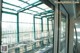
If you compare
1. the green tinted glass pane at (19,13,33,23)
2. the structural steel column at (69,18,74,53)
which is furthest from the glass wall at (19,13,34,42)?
the structural steel column at (69,18,74,53)

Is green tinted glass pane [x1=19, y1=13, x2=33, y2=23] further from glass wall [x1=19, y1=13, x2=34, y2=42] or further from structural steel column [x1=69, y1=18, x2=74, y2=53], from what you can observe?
structural steel column [x1=69, y1=18, x2=74, y2=53]

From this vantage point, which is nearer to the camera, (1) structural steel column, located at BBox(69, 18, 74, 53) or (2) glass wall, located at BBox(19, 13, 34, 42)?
(2) glass wall, located at BBox(19, 13, 34, 42)

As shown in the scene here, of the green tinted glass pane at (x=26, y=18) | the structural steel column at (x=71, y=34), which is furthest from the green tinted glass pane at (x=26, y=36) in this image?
the structural steel column at (x=71, y=34)

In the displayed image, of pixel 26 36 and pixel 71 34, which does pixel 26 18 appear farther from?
pixel 71 34

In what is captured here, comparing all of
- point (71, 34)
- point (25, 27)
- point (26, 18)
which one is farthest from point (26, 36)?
point (71, 34)

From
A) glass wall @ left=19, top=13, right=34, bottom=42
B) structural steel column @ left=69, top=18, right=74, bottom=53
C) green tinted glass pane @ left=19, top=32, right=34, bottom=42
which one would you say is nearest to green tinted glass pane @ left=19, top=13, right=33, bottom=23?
glass wall @ left=19, top=13, right=34, bottom=42

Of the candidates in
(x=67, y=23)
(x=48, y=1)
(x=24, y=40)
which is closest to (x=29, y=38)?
(x=24, y=40)

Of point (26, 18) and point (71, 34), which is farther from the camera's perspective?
point (71, 34)

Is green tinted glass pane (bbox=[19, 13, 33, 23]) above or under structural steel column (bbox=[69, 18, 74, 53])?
above

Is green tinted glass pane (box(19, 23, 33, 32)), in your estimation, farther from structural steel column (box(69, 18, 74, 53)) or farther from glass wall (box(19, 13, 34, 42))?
structural steel column (box(69, 18, 74, 53))

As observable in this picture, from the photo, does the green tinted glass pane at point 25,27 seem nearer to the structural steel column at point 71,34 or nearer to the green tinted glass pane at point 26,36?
the green tinted glass pane at point 26,36

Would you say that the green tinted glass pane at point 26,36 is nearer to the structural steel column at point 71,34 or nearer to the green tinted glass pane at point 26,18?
the green tinted glass pane at point 26,18

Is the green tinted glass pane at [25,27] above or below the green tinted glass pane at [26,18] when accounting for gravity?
below

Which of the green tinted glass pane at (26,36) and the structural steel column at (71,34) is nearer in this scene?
the green tinted glass pane at (26,36)
